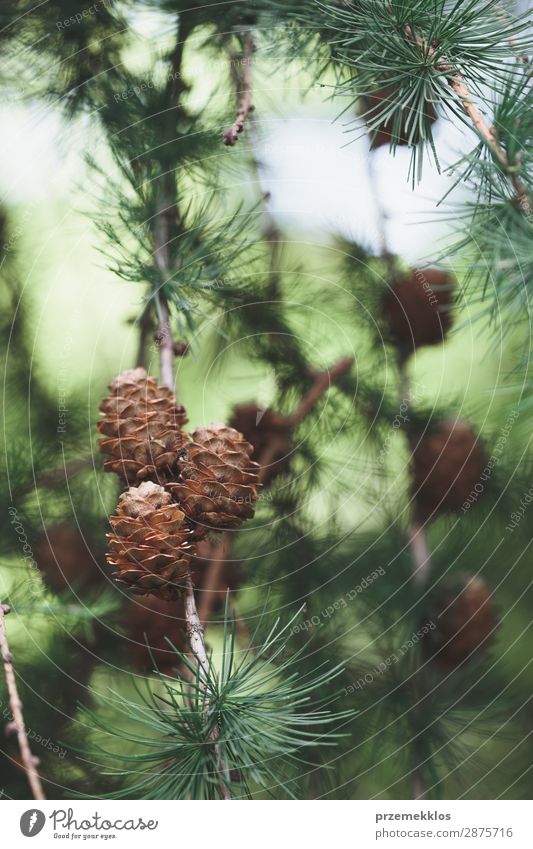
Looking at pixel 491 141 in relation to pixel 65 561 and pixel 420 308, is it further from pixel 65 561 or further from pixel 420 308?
pixel 65 561

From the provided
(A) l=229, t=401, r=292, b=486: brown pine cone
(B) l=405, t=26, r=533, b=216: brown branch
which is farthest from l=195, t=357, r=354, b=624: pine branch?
(B) l=405, t=26, r=533, b=216: brown branch

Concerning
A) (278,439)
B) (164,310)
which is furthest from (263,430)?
(164,310)

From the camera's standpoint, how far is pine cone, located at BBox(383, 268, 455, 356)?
53cm

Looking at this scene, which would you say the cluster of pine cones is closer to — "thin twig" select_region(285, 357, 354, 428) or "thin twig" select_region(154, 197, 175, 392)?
"thin twig" select_region(154, 197, 175, 392)

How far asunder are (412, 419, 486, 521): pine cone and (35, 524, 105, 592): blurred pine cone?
236 millimetres

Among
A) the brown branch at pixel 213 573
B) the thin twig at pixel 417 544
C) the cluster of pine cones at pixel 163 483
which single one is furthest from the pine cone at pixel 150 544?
the thin twig at pixel 417 544

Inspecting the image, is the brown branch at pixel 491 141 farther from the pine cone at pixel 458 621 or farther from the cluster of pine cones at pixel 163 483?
the pine cone at pixel 458 621

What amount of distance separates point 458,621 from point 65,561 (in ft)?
0.91

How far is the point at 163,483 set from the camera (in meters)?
0.36

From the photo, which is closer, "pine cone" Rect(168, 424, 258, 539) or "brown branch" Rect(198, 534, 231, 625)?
"pine cone" Rect(168, 424, 258, 539)

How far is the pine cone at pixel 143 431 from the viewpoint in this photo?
36cm

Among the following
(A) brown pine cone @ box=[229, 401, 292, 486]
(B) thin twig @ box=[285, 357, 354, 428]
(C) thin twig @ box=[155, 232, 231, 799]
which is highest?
(B) thin twig @ box=[285, 357, 354, 428]

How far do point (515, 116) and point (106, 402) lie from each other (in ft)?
0.76
